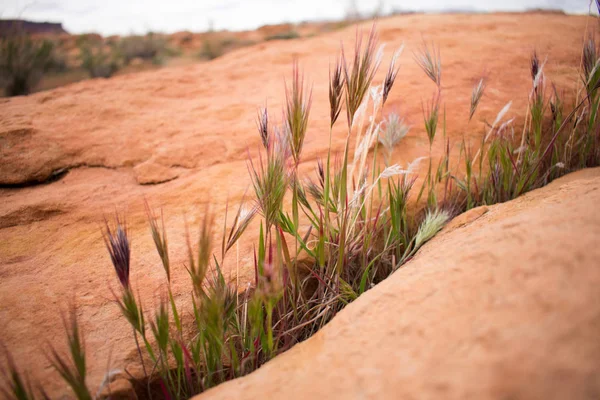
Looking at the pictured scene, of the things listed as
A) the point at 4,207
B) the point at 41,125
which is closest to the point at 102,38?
the point at 41,125

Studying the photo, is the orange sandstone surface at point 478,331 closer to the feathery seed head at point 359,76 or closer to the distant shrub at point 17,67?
the feathery seed head at point 359,76

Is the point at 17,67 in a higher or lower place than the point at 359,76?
higher

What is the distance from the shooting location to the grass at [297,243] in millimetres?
1005

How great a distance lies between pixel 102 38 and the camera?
56.5ft

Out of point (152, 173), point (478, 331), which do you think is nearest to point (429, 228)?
point (478, 331)

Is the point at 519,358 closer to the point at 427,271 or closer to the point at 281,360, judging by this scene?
the point at 427,271

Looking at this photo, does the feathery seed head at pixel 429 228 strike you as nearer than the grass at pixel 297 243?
No

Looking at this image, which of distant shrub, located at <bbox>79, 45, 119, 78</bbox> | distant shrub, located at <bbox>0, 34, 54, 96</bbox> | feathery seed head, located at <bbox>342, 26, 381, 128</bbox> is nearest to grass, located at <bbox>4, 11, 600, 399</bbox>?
feathery seed head, located at <bbox>342, 26, 381, 128</bbox>

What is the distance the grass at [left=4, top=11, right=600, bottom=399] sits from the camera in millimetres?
1005

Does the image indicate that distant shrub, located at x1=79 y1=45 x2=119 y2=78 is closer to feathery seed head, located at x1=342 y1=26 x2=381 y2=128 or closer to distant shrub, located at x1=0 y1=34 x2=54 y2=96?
distant shrub, located at x1=0 y1=34 x2=54 y2=96

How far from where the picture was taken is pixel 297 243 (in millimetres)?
1623

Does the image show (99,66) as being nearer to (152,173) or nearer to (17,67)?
(17,67)

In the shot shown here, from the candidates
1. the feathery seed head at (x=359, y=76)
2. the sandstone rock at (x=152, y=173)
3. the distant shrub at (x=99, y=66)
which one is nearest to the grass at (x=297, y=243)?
the feathery seed head at (x=359, y=76)

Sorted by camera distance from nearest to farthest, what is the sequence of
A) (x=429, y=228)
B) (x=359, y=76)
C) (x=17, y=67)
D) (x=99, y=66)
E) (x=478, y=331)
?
1. (x=478, y=331)
2. (x=359, y=76)
3. (x=429, y=228)
4. (x=17, y=67)
5. (x=99, y=66)
